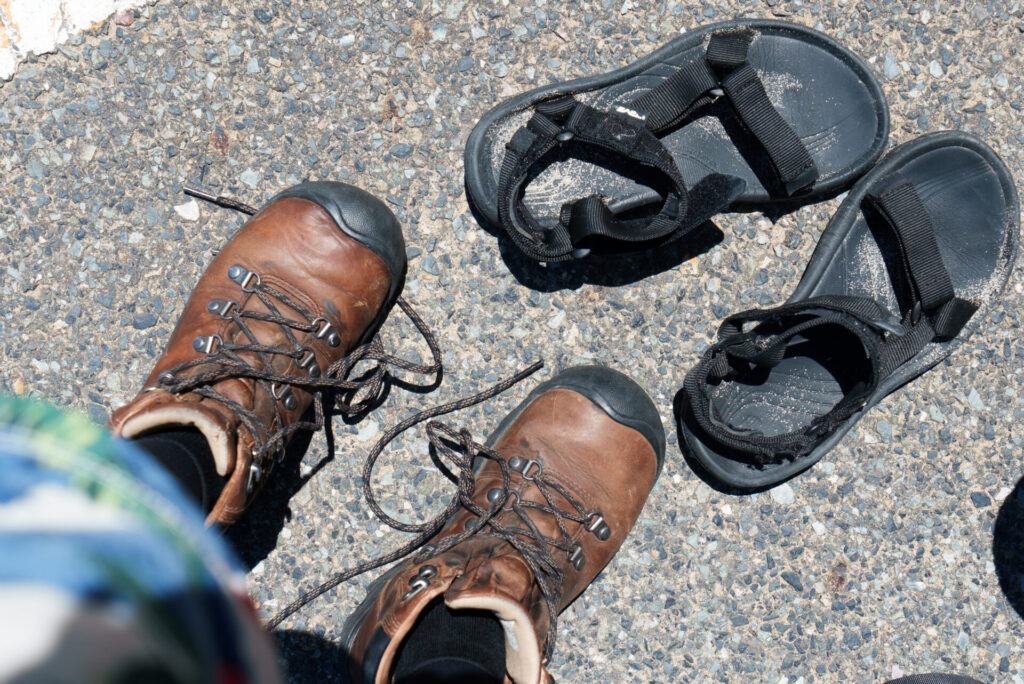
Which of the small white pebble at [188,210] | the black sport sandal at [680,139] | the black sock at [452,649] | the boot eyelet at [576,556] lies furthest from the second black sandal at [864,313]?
the small white pebble at [188,210]

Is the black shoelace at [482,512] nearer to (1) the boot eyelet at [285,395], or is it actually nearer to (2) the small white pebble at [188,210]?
(1) the boot eyelet at [285,395]

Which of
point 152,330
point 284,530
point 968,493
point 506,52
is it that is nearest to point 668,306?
point 506,52

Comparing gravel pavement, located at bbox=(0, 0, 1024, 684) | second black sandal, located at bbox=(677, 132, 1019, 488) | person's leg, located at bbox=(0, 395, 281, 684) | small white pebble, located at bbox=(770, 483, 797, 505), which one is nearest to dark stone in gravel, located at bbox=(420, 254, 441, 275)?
gravel pavement, located at bbox=(0, 0, 1024, 684)

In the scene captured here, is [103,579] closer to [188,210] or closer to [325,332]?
[325,332]

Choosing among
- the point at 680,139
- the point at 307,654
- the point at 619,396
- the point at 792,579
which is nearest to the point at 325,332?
the point at 619,396

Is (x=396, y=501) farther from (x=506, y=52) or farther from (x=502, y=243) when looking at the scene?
(x=506, y=52)

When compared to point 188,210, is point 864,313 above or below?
below

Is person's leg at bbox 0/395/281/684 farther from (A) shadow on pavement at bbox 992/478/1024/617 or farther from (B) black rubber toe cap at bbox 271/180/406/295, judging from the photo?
(A) shadow on pavement at bbox 992/478/1024/617

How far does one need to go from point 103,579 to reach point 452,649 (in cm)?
116

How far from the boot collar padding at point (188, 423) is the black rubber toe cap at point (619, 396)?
692mm

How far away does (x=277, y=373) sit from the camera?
5.46 feet

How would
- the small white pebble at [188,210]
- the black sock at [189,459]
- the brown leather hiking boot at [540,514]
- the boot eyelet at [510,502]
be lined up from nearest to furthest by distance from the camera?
the black sock at [189,459] < the brown leather hiking boot at [540,514] < the boot eyelet at [510,502] < the small white pebble at [188,210]

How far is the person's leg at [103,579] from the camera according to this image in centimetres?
47

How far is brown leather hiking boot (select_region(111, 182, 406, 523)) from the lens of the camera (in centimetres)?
164
